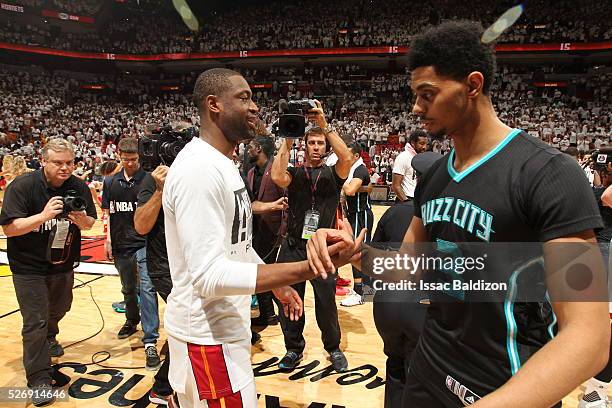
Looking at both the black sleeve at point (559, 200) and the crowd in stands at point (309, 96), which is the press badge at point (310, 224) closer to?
the black sleeve at point (559, 200)

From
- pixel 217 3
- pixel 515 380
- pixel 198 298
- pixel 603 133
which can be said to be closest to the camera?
pixel 515 380

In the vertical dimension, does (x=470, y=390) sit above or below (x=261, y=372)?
above

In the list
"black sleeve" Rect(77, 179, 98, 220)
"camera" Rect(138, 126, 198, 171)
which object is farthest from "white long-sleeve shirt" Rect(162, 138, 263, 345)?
"black sleeve" Rect(77, 179, 98, 220)

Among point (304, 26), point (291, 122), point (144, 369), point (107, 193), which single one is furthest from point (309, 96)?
point (144, 369)

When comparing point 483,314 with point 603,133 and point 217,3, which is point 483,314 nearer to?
point 603,133

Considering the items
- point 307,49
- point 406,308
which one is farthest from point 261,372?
point 307,49

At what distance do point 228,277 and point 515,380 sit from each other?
37.8 inches

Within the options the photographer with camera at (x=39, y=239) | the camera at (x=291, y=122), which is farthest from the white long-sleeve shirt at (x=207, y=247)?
the photographer with camera at (x=39, y=239)

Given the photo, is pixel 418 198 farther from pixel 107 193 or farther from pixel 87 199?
pixel 107 193

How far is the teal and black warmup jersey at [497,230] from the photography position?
44.3 inches

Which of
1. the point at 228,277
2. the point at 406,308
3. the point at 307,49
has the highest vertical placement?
the point at 307,49

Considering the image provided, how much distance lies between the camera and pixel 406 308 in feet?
7.93

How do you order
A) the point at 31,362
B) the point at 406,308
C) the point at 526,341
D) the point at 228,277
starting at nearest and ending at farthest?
the point at 526,341, the point at 228,277, the point at 406,308, the point at 31,362

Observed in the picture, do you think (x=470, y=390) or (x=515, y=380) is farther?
(x=470, y=390)
